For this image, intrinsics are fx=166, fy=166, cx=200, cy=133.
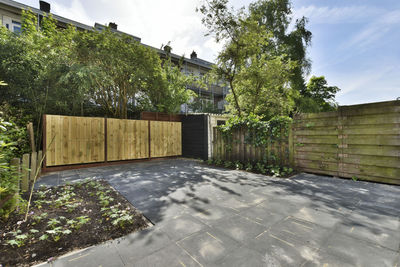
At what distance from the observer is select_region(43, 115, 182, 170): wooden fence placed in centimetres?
496

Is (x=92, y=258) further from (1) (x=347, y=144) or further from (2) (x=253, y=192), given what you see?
(1) (x=347, y=144)

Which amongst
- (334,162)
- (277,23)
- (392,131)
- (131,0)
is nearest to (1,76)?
(131,0)

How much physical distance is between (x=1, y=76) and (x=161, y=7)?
17.3 ft

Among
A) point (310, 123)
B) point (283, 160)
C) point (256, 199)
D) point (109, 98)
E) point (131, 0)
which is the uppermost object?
point (131, 0)

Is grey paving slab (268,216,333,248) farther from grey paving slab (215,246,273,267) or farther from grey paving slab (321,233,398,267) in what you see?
grey paving slab (215,246,273,267)

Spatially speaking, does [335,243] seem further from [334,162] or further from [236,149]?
[236,149]

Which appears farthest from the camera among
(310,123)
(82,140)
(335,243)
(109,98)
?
(109,98)

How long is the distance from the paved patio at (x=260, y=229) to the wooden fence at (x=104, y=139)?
3.27 m

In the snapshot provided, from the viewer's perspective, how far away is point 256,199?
8.43 feet

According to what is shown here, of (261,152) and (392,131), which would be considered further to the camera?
(261,152)

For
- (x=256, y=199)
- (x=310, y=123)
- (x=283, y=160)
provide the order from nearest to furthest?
(x=256, y=199), (x=310, y=123), (x=283, y=160)

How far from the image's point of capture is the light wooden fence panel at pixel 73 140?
4883mm

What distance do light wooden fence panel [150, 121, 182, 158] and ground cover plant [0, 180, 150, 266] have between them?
4.37 m

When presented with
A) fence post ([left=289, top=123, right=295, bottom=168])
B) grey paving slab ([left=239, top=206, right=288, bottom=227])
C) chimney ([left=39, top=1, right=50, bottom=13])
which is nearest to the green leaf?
grey paving slab ([left=239, top=206, right=288, bottom=227])
